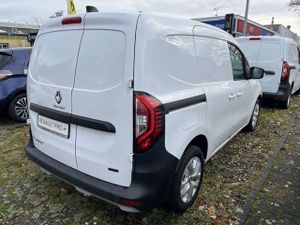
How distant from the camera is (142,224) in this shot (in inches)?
108

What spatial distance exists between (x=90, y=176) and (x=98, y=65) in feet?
3.27

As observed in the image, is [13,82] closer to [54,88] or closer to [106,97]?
[54,88]

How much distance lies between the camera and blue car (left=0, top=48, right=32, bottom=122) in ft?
18.6

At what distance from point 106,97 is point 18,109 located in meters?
4.53

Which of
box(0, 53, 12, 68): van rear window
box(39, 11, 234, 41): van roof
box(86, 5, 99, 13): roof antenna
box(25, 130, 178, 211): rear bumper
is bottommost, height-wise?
box(25, 130, 178, 211): rear bumper

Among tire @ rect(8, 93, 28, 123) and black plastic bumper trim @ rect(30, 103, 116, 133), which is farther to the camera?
tire @ rect(8, 93, 28, 123)

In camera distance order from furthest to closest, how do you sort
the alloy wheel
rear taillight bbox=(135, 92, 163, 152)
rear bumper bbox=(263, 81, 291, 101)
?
rear bumper bbox=(263, 81, 291, 101)
the alloy wheel
rear taillight bbox=(135, 92, 163, 152)

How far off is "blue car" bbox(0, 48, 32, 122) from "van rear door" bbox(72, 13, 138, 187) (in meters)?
3.92

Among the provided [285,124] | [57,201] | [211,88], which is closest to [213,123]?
[211,88]

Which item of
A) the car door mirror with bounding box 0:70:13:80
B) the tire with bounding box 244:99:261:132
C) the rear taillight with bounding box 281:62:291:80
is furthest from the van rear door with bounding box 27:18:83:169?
the rear taillight with bounding box 281:62:291:80

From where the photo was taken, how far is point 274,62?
6926mm

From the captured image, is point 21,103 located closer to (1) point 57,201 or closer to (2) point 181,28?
(1) point 57,201

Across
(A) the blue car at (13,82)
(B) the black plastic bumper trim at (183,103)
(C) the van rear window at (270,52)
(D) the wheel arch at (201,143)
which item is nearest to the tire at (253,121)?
(C) the van rear window at (270,52)

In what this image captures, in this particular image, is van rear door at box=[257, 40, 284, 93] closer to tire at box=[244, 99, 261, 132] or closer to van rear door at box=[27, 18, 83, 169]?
tire at box=[244, 99, 261, 132]
